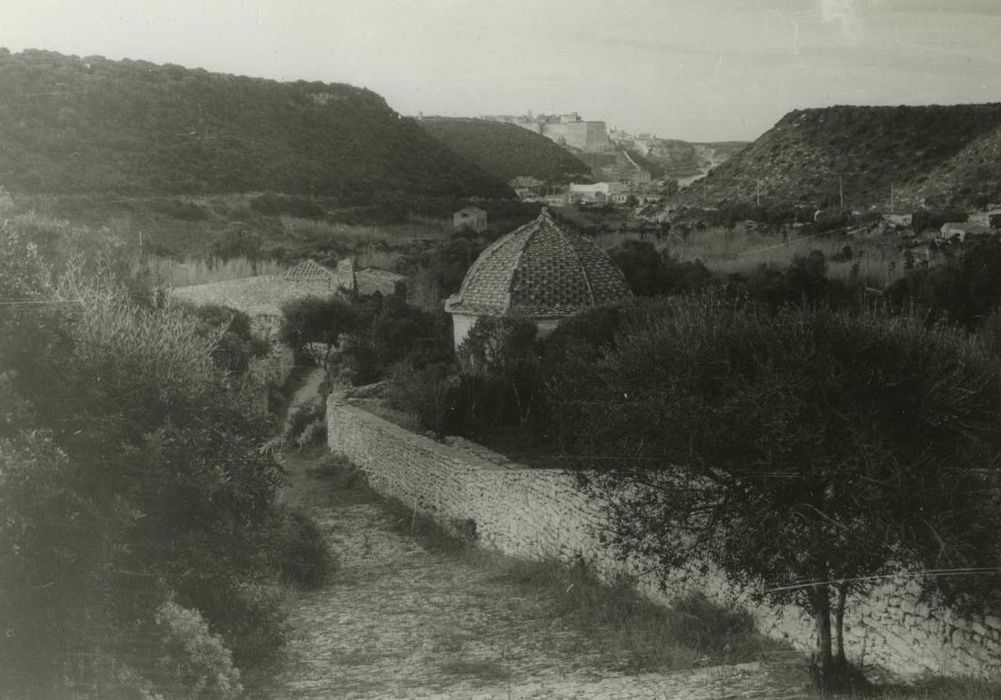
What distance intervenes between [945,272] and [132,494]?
54.6 feet

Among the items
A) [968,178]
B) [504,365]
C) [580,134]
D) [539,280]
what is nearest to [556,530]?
[504,365]

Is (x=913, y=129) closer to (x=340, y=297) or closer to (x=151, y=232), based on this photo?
(x=340, y=297)

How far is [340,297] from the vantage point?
28.4 meters

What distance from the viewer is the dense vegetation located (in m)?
7.85

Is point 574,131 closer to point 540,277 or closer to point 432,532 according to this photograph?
point 540,277

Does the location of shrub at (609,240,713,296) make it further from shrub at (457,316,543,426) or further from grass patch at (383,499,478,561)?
grass patch at (383,499,478,561)

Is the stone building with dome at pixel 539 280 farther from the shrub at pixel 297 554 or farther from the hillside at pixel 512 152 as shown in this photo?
the hillside at pixel 512 152

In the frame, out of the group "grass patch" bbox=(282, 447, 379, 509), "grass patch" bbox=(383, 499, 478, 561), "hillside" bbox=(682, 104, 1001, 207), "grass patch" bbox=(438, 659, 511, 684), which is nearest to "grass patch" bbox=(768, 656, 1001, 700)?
"grass patch" bbox=(438, 659, 511, 684)

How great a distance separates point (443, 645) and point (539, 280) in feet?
40.1

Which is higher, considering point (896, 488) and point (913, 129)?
point (913, 129)

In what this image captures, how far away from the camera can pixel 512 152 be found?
34.0 metres

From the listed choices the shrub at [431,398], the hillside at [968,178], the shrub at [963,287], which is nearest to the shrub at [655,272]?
the shrub at [963,287]

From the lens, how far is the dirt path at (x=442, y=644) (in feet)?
30.4

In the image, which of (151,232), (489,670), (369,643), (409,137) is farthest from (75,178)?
(489,670)
